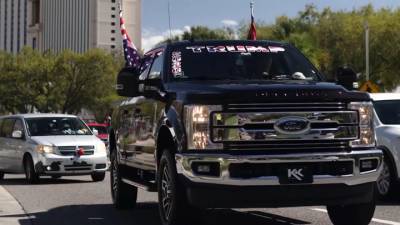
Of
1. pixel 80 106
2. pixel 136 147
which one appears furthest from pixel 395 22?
pixel 80 106

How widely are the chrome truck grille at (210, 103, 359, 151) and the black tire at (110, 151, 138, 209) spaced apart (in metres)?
4.01

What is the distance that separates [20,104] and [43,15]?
8802cm

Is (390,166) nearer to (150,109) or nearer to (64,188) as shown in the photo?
(150,109)

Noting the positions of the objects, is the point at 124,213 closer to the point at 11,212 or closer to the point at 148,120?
the point at 11,212

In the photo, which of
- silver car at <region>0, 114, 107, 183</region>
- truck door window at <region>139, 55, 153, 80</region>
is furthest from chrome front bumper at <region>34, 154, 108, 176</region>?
truck door window at <region>139, 55, 153, 80</region>

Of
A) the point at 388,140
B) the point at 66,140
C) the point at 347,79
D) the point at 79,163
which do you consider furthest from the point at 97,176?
the point at 347,79

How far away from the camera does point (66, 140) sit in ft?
54.6

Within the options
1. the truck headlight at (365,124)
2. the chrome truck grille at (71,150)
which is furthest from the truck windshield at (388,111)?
the chrome truck grille at (71,150)

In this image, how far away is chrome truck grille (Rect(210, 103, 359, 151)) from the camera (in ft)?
22.9

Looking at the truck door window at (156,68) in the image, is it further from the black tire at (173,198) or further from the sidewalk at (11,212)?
the sidewalk at (11,212)

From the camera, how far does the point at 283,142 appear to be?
7016 millimetres

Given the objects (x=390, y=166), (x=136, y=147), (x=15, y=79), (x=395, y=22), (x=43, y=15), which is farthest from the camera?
(x=43, y=15)

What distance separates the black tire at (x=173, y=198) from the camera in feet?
24.0

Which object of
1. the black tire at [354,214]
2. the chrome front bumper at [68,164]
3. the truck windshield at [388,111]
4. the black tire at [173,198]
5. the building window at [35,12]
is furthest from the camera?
the building window at [35,12]
